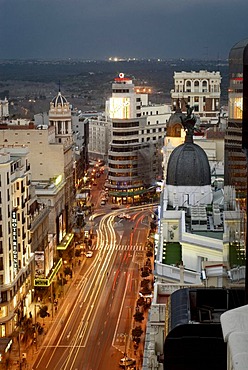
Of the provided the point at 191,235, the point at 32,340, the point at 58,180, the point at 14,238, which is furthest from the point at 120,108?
the point at 191,235

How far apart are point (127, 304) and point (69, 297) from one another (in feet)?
17.9

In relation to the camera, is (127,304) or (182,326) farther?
(127,304)

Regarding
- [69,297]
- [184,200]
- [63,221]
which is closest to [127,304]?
[69,297]

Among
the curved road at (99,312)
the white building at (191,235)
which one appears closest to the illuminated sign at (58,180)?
the curved road at (99,312)

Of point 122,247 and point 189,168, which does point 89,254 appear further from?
point 189,168

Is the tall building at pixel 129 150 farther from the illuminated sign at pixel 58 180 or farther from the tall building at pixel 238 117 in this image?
the tall building at pixel 238 117

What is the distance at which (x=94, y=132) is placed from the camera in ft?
→ 507

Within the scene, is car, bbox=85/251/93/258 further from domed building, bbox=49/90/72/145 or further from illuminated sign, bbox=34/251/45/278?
domed building, bbox=49/90/72/145

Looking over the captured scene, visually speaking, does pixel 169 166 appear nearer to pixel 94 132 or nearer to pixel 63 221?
pixel 63 221

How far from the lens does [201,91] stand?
137750 millimetres

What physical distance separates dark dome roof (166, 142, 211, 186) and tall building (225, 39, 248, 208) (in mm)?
36672

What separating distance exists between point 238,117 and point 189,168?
39.5 metres

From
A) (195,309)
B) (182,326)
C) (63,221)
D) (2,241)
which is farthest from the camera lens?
(63,221)

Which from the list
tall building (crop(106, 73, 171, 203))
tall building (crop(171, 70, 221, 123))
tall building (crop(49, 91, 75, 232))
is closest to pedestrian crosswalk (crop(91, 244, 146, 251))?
tall building (crop(49, 91, 75, 232))
